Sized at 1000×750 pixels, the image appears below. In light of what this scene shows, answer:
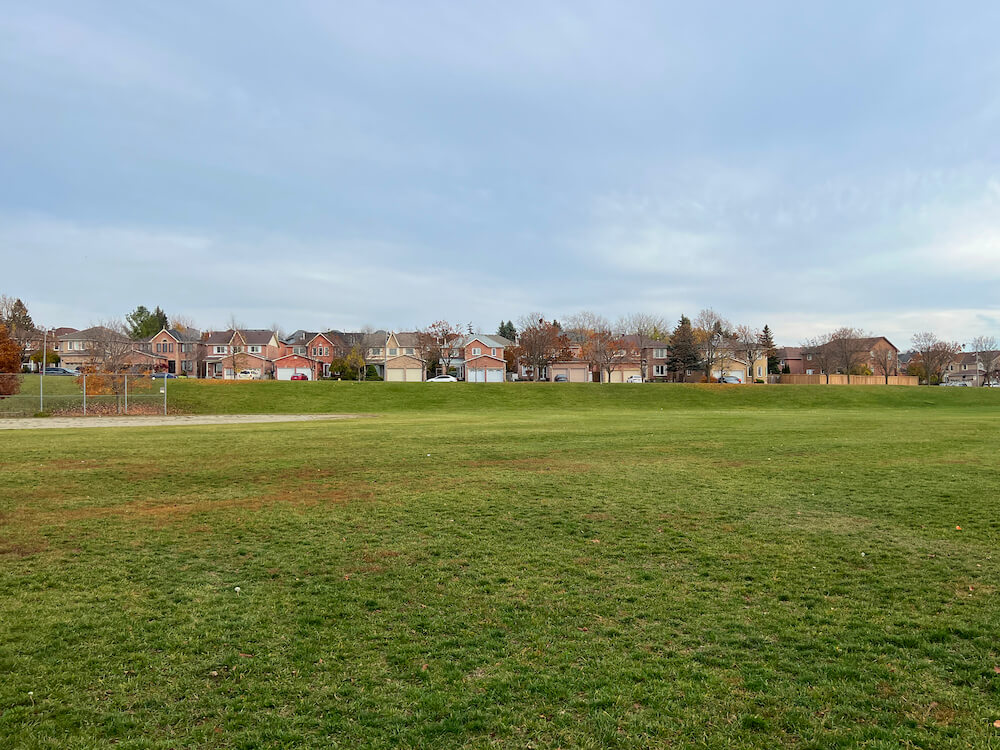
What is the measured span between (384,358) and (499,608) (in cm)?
10694

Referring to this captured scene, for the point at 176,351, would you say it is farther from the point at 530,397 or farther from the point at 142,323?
the point at 530,397

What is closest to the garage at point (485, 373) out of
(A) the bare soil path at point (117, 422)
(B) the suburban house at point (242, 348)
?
(B) the suburban house at point (242, 348)

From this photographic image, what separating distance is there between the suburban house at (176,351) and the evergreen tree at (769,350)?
100283 mm

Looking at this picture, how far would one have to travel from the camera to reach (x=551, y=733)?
412 centimetres

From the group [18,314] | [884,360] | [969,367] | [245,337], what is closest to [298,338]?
[245,337]

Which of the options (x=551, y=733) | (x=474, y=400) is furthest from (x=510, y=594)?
(x=474, y=400)

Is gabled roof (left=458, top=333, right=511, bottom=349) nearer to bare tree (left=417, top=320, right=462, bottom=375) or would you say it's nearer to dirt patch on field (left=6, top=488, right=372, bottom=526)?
bare tree (left=417, top=320, right=462, bottom=375)

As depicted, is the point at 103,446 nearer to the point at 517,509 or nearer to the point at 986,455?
the point at 517,509

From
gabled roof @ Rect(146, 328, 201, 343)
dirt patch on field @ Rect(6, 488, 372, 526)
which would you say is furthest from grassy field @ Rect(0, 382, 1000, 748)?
gabled roof @ Rect(146, 328, 201, 343)

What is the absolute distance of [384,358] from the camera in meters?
111

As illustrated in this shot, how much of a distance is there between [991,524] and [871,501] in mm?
1986

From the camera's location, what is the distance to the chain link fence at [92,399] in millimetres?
44250

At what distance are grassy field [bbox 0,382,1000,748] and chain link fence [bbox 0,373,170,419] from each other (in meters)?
35.2

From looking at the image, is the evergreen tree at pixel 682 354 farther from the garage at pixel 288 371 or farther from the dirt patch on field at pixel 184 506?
the dirt patch on field at pixel 184 506
